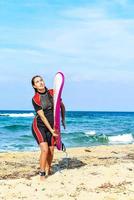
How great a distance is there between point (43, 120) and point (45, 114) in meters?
0.21

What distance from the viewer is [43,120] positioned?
9.12 m

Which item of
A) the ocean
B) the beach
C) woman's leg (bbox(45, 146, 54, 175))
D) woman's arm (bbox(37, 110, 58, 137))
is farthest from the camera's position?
the ocean

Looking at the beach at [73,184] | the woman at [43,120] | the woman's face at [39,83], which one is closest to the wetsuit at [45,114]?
the woman at [43,120]

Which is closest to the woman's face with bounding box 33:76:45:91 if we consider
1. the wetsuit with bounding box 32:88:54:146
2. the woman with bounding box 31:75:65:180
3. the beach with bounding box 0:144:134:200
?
the woman with bounding box 31:75:65:180

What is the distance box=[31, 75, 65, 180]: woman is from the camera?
9148 mm

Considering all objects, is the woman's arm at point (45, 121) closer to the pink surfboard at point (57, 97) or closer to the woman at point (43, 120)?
the woman at point (43, 120)

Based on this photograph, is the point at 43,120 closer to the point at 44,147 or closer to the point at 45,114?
the point at 45,114

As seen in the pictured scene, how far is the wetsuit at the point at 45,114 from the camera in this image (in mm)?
9172

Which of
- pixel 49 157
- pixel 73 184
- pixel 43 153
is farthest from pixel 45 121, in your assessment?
pixel 73 184

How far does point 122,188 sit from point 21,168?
346 centimetres

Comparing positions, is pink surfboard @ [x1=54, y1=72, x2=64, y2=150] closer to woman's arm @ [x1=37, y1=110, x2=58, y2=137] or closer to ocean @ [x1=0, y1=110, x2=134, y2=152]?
woman's arm @ [x1=37, y1=110, x2=58, y2=137]

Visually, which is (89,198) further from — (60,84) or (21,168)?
(21,168)

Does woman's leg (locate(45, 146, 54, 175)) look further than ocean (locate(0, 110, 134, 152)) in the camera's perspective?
No

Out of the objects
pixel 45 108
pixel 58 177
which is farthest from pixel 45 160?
pixel 45 108
